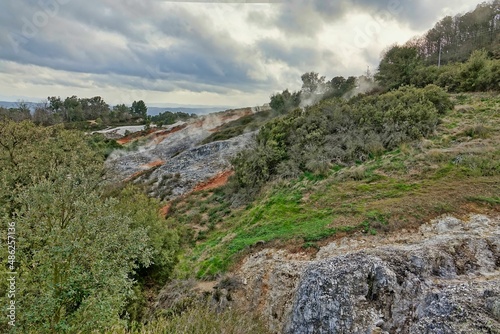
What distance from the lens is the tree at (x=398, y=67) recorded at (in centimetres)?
3669

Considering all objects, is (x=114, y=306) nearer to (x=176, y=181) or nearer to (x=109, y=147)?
(x=176, y=181)

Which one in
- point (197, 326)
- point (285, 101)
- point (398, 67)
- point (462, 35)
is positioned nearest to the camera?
point (197, 326)

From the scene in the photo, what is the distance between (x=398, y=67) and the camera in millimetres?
37500

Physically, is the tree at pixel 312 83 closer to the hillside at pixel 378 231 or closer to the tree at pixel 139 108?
the hillside at pixel 378 231

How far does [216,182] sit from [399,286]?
78.9 ft

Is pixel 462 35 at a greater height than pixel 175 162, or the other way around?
pixel 462 35

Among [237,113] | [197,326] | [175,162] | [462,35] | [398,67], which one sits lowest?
[175,162]

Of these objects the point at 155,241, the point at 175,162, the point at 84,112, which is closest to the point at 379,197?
the point at 155,241

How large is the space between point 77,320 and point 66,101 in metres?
125

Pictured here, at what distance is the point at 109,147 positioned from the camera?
53219mm

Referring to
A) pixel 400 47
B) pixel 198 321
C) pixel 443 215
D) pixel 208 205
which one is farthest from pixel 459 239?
pixel 400 47

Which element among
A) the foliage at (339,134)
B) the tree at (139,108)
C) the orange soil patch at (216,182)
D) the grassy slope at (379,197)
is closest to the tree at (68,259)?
the grassy slope at (379,197)

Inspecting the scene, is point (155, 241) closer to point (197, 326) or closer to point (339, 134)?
point (197, 326)

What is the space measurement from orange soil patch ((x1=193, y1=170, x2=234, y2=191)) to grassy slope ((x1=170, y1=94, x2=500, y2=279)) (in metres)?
8.98
